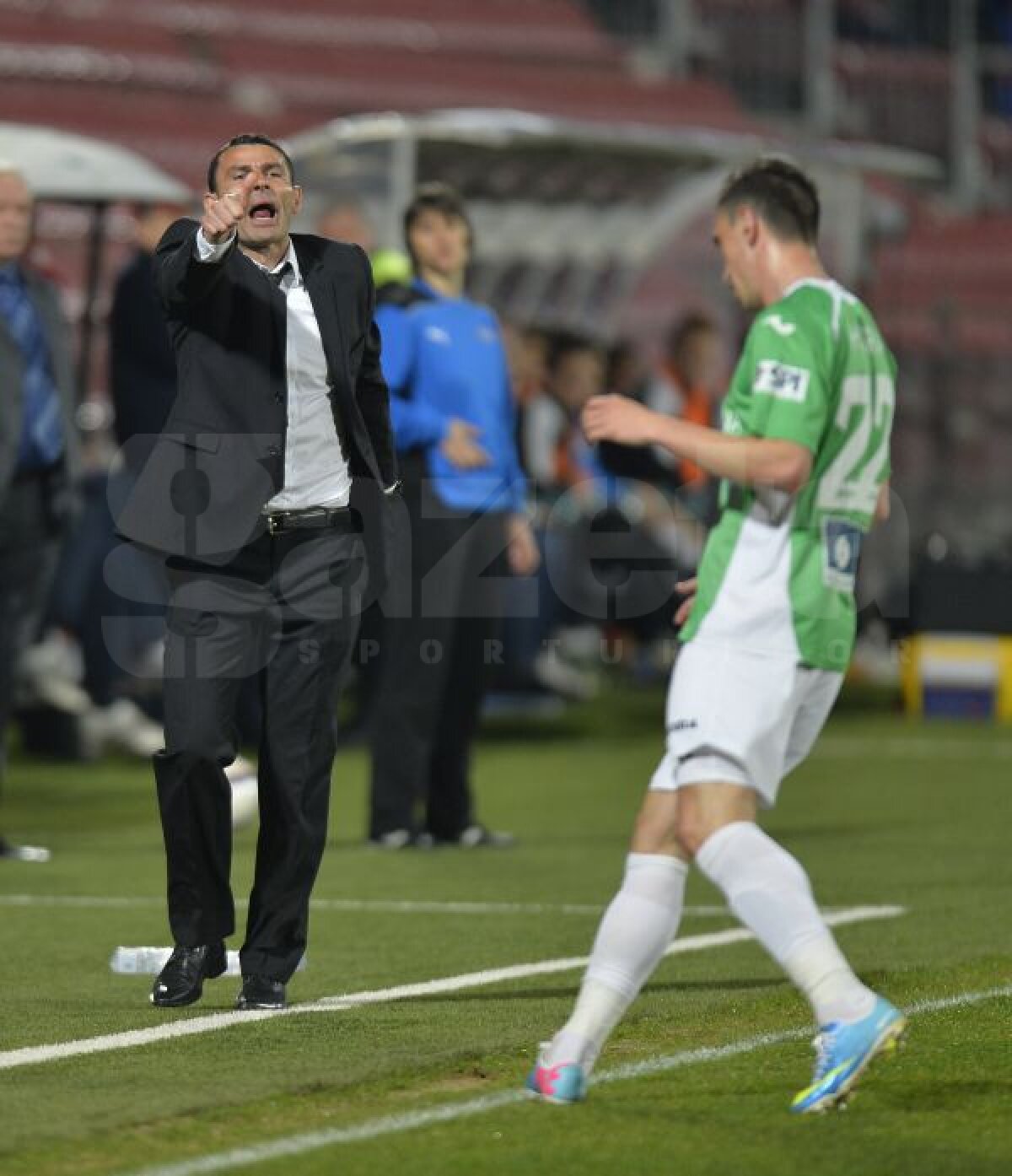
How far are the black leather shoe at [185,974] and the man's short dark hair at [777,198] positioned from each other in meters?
2.31

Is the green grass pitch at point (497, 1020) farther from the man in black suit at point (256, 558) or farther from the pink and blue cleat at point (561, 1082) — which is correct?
the man in black suit at point (256, 558)

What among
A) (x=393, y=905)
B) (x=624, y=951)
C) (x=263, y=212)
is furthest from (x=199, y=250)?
(x=393, y=905)

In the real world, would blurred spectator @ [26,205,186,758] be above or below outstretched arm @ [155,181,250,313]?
below

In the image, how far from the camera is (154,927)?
8141 mm

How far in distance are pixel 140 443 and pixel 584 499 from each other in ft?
19.5

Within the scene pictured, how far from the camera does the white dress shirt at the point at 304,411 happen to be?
662 centimetres

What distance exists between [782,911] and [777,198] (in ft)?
4.60

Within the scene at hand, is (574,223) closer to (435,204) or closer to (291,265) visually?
Answer: (435,204)

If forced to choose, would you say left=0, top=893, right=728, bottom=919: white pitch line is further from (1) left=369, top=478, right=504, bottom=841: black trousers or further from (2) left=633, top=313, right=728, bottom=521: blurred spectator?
(2) left=633, top=313, right=728, bottom=521: blurred spectator

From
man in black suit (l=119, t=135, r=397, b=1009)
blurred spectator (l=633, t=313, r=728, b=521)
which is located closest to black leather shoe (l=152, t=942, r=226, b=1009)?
man in black suit (l=119, t=135, r=397, b=1009)

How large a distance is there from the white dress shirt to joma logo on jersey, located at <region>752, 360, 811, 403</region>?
5.50ft

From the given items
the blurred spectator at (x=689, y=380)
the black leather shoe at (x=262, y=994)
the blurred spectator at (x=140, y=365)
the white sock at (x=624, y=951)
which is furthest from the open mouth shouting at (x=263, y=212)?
the blurred spectator at (x=689, y=380)

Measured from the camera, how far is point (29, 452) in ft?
33.1

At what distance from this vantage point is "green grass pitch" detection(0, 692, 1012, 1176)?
4.95m
